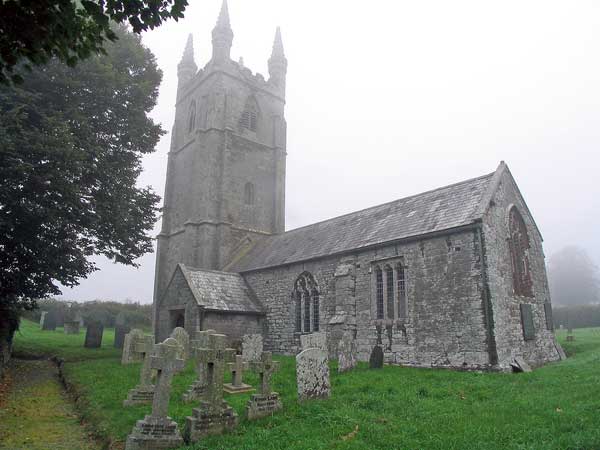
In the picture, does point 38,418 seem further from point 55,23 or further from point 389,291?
point 389,291

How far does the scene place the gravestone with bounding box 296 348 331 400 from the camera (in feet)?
29.4

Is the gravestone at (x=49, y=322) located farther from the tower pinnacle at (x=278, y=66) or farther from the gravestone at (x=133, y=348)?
the tower pinnacle at (x=278, y=66)

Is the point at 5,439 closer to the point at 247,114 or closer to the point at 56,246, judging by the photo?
the point at 56,246

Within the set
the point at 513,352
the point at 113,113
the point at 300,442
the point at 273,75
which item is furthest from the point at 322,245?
the point at 273,75

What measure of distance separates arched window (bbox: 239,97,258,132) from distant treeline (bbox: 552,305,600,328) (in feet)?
101

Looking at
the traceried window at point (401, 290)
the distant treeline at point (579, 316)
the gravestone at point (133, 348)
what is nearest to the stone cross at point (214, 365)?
the gravestone at point (133, 348)

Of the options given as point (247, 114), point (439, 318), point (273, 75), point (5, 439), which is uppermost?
point (273, 75)

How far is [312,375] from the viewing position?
9094mm

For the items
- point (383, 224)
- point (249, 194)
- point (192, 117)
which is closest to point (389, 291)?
point (383, 224)

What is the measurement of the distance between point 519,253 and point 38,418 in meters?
16.0

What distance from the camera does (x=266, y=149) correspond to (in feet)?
105

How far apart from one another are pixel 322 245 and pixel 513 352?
9274 mm

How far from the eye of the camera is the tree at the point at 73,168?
1383cm

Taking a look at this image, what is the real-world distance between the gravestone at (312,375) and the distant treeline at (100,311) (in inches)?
1158
